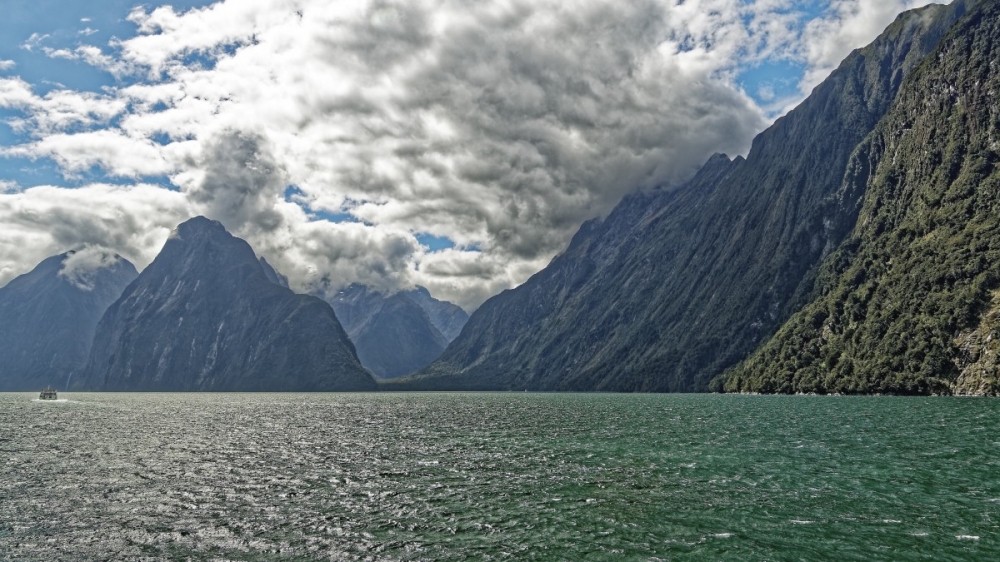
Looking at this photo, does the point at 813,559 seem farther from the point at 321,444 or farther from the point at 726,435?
the point at 321,444

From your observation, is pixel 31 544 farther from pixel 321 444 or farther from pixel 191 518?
pixel 321 444

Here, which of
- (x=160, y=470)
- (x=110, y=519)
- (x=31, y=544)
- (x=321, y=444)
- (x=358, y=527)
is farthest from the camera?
(x=321, y=444)

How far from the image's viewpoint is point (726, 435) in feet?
325

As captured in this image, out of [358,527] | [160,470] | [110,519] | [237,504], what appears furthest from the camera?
[160,470]

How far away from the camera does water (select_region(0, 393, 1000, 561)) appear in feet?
129

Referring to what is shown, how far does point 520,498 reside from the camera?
5331cm

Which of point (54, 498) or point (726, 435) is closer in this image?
point (54, 498)

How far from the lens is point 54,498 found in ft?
183

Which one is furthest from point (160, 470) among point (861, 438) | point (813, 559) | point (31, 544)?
point (861, 438)

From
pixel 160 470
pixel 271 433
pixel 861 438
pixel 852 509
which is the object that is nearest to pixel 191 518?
pixel 160 470

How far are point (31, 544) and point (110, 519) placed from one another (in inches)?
252

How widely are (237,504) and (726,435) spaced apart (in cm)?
7452

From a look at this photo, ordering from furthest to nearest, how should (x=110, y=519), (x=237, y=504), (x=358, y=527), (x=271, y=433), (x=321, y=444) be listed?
(x=271, y=433) → (x=321, y=444) → (x=237, y=504) → (x=110, y=519) → (x=358, y=527)

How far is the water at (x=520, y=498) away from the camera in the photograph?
129ft
